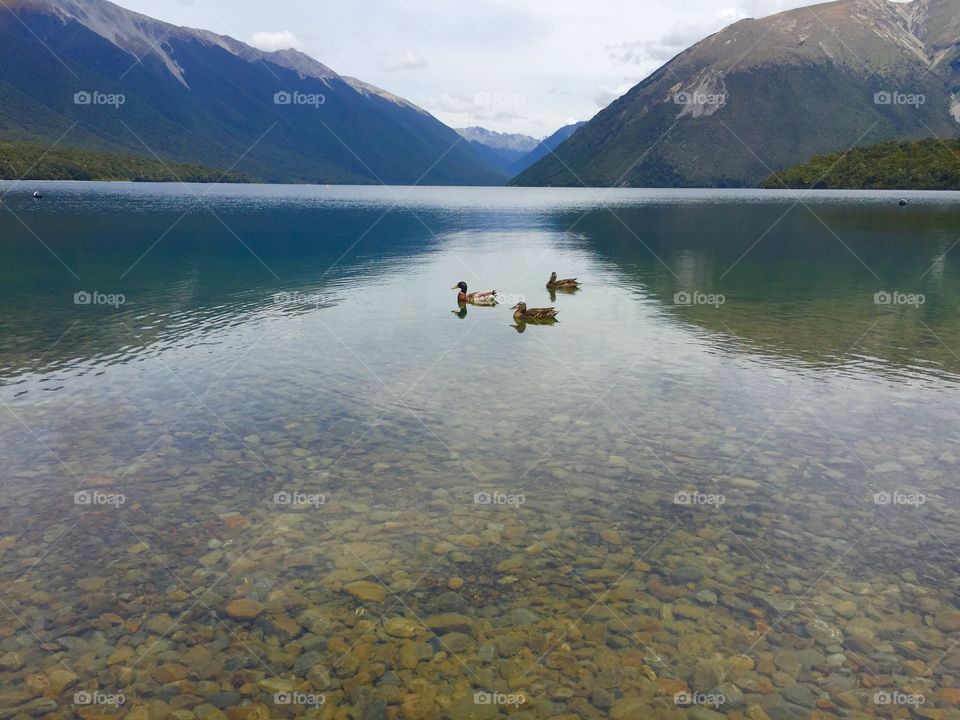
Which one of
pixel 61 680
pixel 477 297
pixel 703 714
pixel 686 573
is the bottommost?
pixel 703 714

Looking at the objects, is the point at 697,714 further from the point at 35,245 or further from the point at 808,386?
the point at 35,245

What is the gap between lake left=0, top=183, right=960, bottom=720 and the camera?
979 centimetres

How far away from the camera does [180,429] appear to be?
19125 mm

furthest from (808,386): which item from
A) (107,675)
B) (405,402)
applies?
(107,675)

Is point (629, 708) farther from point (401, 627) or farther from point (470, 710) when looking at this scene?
point (401, 627)

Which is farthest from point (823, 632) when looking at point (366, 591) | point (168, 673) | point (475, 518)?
point (168, 673)

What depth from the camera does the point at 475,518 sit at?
1444cm

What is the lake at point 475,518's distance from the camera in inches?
385

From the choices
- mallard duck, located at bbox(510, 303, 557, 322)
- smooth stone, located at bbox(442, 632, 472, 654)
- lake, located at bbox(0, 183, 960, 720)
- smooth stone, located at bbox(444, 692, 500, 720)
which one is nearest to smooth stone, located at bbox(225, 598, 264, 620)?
lake, located at bbox(0, 183, 960, 720)

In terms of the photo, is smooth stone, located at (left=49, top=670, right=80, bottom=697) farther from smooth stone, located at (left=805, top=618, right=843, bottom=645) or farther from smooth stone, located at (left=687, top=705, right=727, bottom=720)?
smooth stone, located at (left=805, top=618, right=843, bottom=645)

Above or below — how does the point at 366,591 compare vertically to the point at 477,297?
below

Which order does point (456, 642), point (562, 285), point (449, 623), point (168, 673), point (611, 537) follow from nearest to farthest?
point (168, 673), point (456, 642), point (449, 623), point (611, 537), point (562, 285)

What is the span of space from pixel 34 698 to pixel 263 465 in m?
7.93

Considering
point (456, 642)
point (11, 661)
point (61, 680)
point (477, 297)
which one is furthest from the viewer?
point (477, 297)
